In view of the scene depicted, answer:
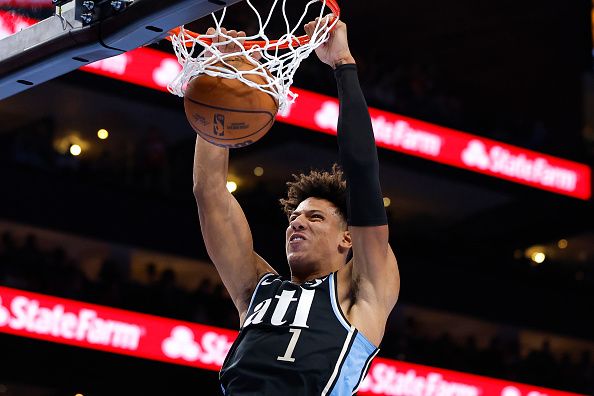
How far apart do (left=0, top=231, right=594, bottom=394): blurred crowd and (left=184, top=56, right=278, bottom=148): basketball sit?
772 centimetres

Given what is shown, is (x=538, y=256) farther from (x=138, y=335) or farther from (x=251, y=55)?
(x=251, y=55)

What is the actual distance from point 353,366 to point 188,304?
8469mm

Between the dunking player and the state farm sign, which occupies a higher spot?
the dunking player

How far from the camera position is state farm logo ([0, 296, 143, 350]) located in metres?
10.2

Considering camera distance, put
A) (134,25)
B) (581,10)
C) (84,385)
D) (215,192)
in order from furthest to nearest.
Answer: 1. (581,10)
2. (84,385)
3. (215,192)
4. (134,25)

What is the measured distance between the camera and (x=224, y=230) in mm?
3957

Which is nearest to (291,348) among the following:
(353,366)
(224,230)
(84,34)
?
(353,366)

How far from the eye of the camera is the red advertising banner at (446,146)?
12875 millimetres

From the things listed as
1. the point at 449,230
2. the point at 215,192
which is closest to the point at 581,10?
the point at 449,230

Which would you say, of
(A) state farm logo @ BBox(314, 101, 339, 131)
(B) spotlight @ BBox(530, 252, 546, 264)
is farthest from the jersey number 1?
(B) spotlight @ BBox(530, 252, 546, 264)

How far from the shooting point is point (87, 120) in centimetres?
1577

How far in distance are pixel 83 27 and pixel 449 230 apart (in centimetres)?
1603

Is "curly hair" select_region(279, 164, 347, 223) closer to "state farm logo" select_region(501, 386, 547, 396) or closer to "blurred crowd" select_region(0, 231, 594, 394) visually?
"blurred crowd" select_region(0, 231, 594, 394)

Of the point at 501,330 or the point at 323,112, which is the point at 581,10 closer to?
the point at 501,330
